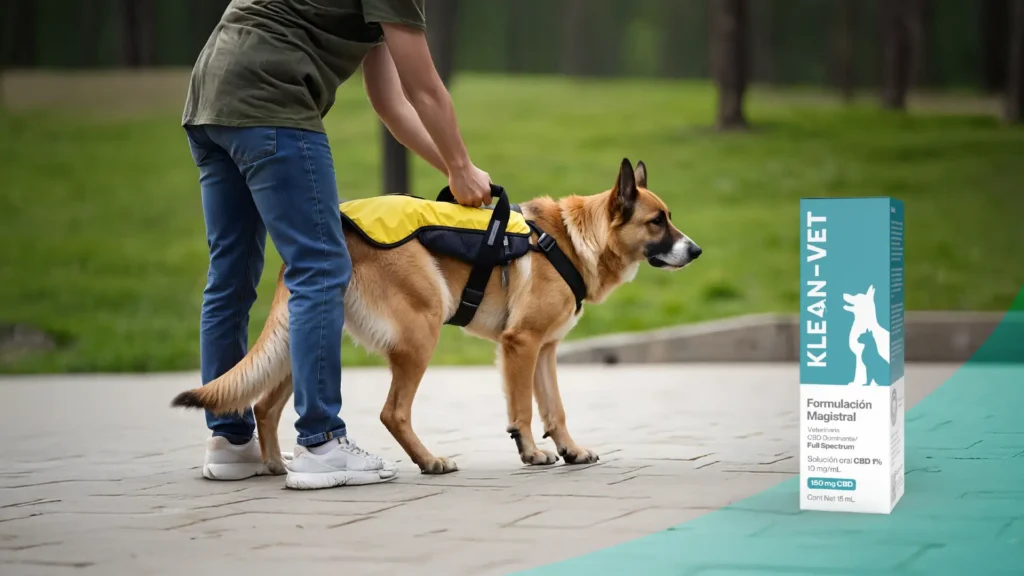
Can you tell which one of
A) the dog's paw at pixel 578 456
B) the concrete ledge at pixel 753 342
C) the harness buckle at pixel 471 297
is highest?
the harness buckle at pixel 471 297

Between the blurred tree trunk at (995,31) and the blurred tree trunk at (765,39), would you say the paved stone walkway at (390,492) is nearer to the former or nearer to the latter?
the blurred tree trunk at (995,31)

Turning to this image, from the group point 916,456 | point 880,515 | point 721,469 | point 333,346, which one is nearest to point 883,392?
point 880,515

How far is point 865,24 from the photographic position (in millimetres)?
22156

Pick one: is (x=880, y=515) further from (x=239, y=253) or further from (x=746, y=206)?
(x=746, y=206)

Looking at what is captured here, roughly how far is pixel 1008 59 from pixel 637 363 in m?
12.3

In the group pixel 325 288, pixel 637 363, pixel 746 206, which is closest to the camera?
pixel 325 288

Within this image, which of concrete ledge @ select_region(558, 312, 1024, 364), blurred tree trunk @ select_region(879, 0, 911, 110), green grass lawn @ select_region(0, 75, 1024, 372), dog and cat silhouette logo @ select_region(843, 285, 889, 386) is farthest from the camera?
blurred tree trunk @ select_region(879, 0, 911, 110)

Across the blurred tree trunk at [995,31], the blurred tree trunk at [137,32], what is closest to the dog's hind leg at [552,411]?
the blurred tree trunk at [995,31]

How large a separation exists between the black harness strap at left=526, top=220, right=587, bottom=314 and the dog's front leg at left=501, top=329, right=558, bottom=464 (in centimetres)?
29

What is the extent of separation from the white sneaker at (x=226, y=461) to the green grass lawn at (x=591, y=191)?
599 cm

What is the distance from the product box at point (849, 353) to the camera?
344 cm

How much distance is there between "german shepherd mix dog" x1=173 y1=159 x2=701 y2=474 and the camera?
13.9 ft

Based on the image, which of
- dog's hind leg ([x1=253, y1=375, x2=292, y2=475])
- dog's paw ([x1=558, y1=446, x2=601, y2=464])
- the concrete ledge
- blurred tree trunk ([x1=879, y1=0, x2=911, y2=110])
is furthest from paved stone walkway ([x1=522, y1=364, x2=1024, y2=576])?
blurred tree trunk ([x1=879, y1=0, x2=911, y2=110])

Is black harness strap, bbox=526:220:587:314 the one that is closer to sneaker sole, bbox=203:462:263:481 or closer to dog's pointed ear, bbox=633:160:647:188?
dog's pointed ear, bbox=633:160:647:188
